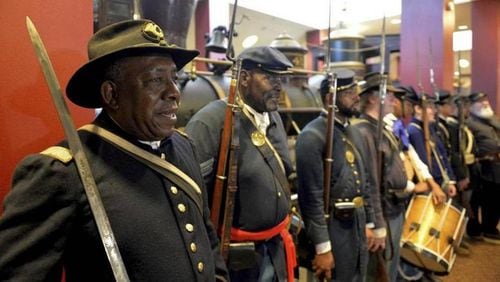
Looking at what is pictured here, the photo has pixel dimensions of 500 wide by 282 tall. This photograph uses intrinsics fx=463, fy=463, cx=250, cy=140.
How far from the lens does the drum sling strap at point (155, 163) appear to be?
4.02ft

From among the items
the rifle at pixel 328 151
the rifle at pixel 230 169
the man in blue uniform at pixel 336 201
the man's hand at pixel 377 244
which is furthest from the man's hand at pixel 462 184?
the rifle at pixel 230 169

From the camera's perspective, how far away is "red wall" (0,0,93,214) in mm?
1467

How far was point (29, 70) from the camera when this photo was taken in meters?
1.52

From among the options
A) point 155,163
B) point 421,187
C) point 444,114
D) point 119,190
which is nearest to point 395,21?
point 444,114

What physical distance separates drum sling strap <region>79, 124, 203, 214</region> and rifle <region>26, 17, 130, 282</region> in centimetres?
12

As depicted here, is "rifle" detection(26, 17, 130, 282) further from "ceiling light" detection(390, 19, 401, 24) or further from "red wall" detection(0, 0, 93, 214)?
"ceiling light" detection(390, 19, 401, 24)

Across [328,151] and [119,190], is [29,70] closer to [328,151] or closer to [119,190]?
[119,190]

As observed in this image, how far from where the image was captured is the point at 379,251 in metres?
3.02

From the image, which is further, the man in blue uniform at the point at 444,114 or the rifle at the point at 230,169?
the man in blue uniform at the point at 444,114

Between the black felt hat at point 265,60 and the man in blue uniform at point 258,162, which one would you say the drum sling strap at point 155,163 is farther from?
the black felt hat at point 265,60

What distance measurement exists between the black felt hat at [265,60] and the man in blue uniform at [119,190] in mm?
872

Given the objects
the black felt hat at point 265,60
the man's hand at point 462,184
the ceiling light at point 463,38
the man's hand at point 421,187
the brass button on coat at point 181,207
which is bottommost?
the man's hand at point 462,184

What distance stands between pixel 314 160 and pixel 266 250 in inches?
25.5

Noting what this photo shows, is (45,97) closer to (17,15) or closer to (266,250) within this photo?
(17,15)
